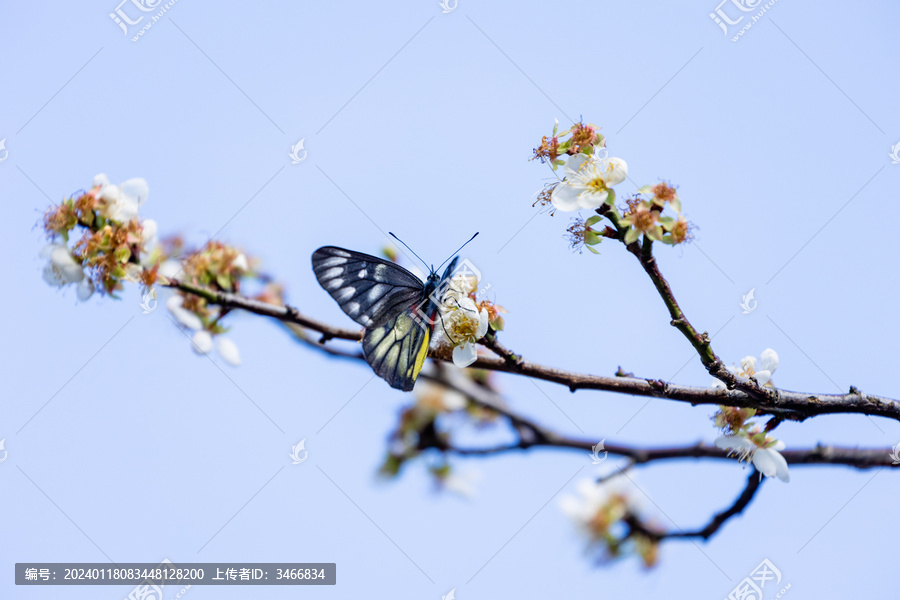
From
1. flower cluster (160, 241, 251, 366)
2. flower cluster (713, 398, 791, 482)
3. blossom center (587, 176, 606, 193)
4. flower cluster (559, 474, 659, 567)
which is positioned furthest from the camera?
flower cluster (559, 474, 659, 567)

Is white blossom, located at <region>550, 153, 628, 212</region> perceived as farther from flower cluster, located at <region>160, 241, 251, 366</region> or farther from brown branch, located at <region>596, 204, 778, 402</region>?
flower cluster, located at <region>160, 241, 251, 366</region>

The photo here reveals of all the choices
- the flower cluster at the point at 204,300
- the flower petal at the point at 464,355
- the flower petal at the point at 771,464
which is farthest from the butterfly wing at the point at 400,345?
the flower petal at the point at 771,464

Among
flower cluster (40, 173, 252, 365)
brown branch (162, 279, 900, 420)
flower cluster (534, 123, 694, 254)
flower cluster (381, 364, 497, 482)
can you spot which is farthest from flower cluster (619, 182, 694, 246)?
flower cluster (381, 364, 497, 482)

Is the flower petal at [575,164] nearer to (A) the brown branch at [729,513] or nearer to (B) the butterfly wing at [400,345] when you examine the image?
(B) the butterfly wing at [400,345]

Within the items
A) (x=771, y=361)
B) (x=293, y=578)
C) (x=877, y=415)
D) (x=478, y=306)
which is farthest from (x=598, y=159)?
(x=293, y=578)

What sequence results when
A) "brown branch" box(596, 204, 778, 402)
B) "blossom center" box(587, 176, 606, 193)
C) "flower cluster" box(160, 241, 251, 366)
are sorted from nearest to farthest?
"brown branch" box(596, 204, 778, 402)
"blossom center" box(587, 176, 606, 193)
"flower cluster" box(160, 241, 251, 366)

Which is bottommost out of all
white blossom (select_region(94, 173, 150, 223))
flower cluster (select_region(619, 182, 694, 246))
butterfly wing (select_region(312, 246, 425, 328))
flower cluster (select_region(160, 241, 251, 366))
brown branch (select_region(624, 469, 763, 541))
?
brown branch (select_region(624, 469, 763, 541))

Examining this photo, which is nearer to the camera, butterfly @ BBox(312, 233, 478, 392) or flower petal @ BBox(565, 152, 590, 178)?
flower petal @ BBox(565, 152, 590, 178)
